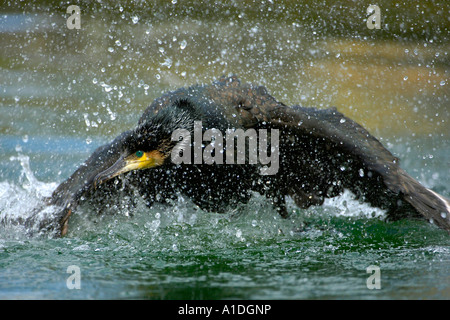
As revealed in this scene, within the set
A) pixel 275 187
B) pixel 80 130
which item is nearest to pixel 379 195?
pixel 275 187

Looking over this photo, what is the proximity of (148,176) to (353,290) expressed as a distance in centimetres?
199

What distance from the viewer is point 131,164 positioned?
416cm

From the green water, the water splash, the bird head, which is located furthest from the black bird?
the green water

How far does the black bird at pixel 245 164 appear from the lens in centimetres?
419

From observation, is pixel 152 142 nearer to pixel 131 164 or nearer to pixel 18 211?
pixel 131 164

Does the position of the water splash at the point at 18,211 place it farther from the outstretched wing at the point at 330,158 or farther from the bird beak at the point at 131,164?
the outstretched wing at the point at 330,158

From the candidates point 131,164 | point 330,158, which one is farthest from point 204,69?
point 131,164

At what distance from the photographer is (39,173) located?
725 cm

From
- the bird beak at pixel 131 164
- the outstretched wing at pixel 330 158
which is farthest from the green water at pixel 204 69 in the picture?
the bird beak at pixel 131 164

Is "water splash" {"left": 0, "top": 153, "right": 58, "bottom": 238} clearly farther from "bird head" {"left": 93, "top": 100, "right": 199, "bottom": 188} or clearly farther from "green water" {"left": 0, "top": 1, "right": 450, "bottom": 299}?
"bird head" {"left": 93, "top": 100, "right": 199, "bottom": 188}

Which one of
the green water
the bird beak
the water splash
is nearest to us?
the bird beak

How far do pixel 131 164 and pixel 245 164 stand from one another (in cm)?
86

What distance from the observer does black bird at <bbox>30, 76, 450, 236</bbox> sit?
419cm
